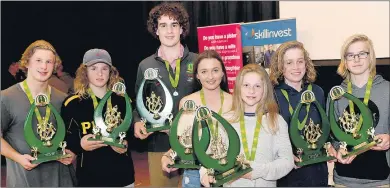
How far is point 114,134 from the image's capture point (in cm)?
338

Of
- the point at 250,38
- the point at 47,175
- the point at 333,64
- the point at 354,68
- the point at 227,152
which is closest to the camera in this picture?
the point at 227,152

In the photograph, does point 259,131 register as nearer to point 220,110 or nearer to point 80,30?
point 220,110

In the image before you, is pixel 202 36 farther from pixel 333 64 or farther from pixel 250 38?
pixel 333 64

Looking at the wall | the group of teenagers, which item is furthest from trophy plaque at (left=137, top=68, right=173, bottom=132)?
the wall

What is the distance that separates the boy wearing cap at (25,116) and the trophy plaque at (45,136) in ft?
0.19

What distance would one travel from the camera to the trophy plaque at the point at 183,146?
3.18 m

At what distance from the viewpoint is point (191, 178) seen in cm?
343

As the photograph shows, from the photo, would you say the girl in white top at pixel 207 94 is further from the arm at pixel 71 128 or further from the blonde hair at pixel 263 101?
the arm at pixel 71 128

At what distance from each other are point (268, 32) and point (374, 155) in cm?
192

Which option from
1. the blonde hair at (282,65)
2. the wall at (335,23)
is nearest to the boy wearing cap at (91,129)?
the blonde hair at (282,65)

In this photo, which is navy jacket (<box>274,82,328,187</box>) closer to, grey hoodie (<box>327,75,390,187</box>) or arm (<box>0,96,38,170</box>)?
grey hoodie (<box>327,75,390,187</box>)

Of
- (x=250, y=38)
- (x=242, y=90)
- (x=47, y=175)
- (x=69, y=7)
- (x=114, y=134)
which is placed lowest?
(x=47, y=175)

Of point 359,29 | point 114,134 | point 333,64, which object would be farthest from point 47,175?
point 359,29

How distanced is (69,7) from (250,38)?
161 inches
